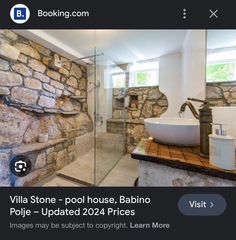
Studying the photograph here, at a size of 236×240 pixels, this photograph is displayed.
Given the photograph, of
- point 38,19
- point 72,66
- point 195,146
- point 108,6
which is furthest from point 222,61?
point 72,66

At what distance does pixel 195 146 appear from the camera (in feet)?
2.33

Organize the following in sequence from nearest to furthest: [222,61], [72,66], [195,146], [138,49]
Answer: [195,146] → [222,61] → [138,49] → [72,66]

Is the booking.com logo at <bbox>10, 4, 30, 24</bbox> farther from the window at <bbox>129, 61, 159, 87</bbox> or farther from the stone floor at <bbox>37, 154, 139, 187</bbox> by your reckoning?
the window at <bbox>129, 61, 159, 87</bbox>

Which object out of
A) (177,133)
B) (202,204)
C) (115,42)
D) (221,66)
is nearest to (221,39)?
(221,66)

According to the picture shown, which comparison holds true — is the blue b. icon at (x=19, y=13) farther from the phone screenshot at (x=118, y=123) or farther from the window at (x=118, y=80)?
the window at (x=118, y=80)

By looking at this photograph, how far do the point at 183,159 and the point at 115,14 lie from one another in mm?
566

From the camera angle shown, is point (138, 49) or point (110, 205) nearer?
point (110, 205)

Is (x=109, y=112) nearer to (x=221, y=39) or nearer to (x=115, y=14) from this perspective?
(x=221, y=39)

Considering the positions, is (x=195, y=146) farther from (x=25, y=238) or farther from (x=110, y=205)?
(x=25, y=238)

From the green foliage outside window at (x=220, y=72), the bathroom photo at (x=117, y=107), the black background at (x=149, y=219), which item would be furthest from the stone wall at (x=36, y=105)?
the green foliage outside window at (x=220, y=72)

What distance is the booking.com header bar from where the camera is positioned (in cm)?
40

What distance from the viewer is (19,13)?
1.33 ft

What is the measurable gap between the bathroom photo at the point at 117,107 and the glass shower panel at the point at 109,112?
0.6 inches

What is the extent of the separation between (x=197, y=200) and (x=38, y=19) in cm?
69
